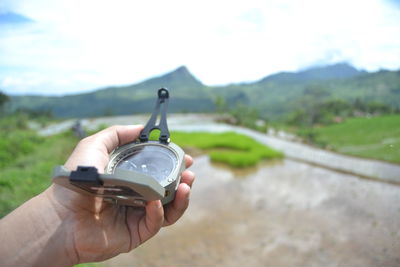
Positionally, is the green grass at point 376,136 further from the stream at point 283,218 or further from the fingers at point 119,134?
the fingers at point 119,134

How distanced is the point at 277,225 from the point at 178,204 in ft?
11.7

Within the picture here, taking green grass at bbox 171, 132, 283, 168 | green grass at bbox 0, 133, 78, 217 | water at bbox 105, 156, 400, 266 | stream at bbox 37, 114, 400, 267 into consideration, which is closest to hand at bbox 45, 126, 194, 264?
green grass at bbox 0, 133, 78, 217

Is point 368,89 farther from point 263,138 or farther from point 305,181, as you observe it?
point 263,138

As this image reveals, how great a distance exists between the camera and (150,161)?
3.60 feet

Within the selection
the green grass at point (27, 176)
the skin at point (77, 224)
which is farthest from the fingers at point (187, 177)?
the green grass at point (27, 176)

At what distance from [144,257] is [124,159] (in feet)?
9.33

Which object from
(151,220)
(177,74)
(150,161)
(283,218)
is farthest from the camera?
(283,218)

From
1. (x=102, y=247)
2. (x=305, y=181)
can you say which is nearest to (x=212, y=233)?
(x=305, y=181)

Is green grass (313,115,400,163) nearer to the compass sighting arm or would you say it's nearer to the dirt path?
the dirt path

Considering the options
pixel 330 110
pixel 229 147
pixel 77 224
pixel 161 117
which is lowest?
pixel 229 147

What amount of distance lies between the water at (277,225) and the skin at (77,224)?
6.81ft

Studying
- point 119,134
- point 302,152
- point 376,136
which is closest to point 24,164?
point 119,134

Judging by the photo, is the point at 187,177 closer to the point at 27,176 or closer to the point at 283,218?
the point at 283,218

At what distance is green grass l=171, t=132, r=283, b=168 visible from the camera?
7.27 metres
